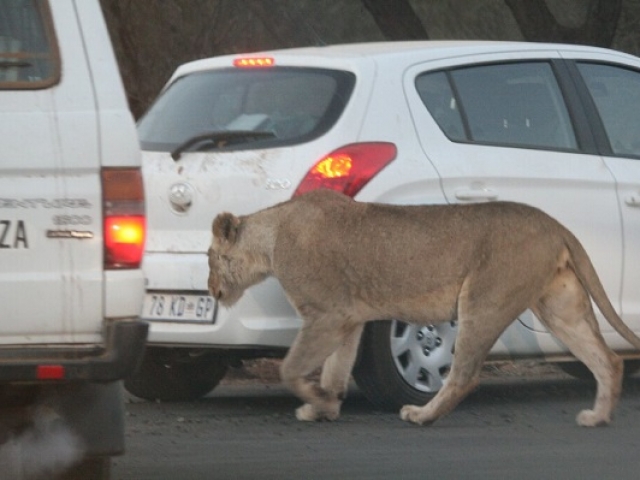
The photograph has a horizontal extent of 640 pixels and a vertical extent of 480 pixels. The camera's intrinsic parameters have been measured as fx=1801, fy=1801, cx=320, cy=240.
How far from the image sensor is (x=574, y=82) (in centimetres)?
895

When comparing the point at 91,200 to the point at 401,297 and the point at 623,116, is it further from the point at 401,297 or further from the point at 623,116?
the point at 623,116

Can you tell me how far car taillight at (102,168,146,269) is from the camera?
5492 millimetres

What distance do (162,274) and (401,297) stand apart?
→ 1.08m

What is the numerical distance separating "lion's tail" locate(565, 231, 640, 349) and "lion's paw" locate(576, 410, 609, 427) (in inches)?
14.4

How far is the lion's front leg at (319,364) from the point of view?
773 cm

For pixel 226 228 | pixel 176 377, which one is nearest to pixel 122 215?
pixel 226 228

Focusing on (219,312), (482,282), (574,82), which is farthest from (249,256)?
(574,82)

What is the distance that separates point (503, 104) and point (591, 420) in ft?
5.28

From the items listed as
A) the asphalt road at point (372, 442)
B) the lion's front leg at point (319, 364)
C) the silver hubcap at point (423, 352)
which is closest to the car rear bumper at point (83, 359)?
the asphalt road at point (372, 442)

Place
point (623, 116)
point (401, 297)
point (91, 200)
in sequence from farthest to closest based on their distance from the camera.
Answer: point (623, 116) → point (401, 297) → point (91, 200)

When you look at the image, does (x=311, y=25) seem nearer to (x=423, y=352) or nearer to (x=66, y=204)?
(x=423, y=352)

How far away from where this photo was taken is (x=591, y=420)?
808cm

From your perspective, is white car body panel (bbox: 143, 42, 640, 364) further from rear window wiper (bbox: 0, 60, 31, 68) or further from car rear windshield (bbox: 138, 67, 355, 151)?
rear window wiper (bbox: 0, 60, 31, 68)

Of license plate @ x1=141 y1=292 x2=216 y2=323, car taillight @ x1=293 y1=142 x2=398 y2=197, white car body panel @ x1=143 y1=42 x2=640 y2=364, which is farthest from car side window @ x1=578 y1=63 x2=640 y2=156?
license plate @ x1=141 y1=292 x2=216 y2=323
